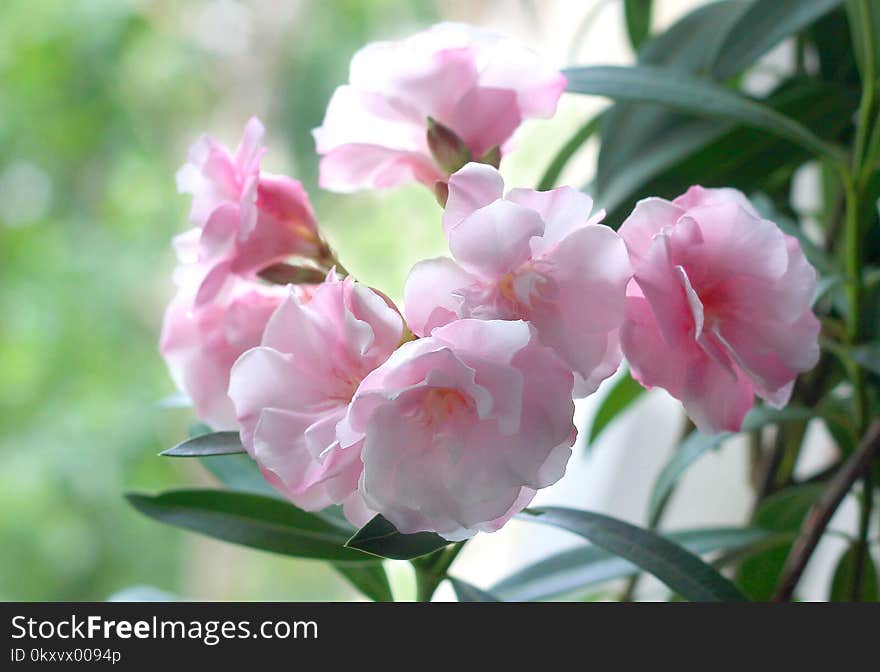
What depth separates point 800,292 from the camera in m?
0.38

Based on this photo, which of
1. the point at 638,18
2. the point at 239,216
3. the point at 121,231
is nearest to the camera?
the point at 239,216

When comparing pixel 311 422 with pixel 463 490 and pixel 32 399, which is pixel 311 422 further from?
pixel 32 399

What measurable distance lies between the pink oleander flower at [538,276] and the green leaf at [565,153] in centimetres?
24

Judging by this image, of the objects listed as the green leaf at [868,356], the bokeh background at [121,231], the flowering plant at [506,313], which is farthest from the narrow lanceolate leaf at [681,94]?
the bokeh background at [121,231]

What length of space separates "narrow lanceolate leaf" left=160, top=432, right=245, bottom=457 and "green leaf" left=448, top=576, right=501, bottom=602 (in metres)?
0.15

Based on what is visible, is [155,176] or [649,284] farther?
[155,176]

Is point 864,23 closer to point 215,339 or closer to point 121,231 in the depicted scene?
point 215,339

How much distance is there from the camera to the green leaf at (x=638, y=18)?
2.48 ft

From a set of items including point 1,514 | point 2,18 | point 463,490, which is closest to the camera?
point 463,490

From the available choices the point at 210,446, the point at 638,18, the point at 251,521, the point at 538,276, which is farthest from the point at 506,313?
the point at 638,18

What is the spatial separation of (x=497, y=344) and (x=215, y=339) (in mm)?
168

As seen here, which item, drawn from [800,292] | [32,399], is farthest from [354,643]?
A: [32,399]

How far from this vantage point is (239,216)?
423mm

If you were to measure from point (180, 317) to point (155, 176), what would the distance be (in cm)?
175
